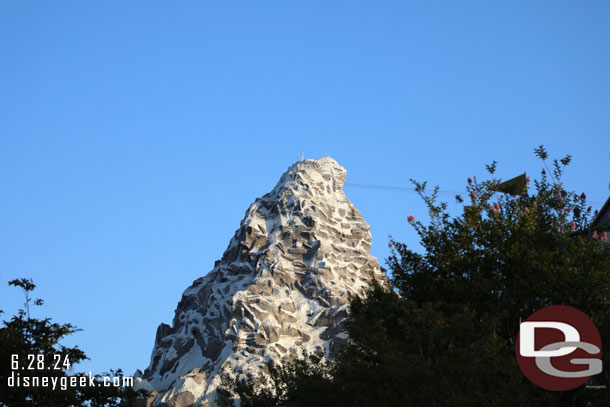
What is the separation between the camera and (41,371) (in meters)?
30.8

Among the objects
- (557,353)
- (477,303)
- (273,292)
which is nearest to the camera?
(557,353)

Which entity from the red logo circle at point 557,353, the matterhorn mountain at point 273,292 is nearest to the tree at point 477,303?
the red logo circle at point 557,353

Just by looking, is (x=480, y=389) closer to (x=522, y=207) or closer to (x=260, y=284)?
(x=522, y=207)

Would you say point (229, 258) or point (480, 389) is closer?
point (480, 389)

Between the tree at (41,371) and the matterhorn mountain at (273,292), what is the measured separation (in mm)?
81124

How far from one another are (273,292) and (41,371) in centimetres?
10468

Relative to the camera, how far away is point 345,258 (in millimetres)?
146375

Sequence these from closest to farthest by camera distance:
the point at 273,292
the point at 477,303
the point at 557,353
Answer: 1. the point at 557,353
2. the point at 477,303
3. the point at 273,292

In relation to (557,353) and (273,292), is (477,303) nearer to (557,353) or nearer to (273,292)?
(557,353)

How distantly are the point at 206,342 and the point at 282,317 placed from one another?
15.4 m

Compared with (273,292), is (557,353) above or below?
below

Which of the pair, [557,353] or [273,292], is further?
[273,292]

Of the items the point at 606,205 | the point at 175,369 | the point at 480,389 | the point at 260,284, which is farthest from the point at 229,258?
the point at 480,389

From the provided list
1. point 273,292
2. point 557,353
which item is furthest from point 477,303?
point 273,292
